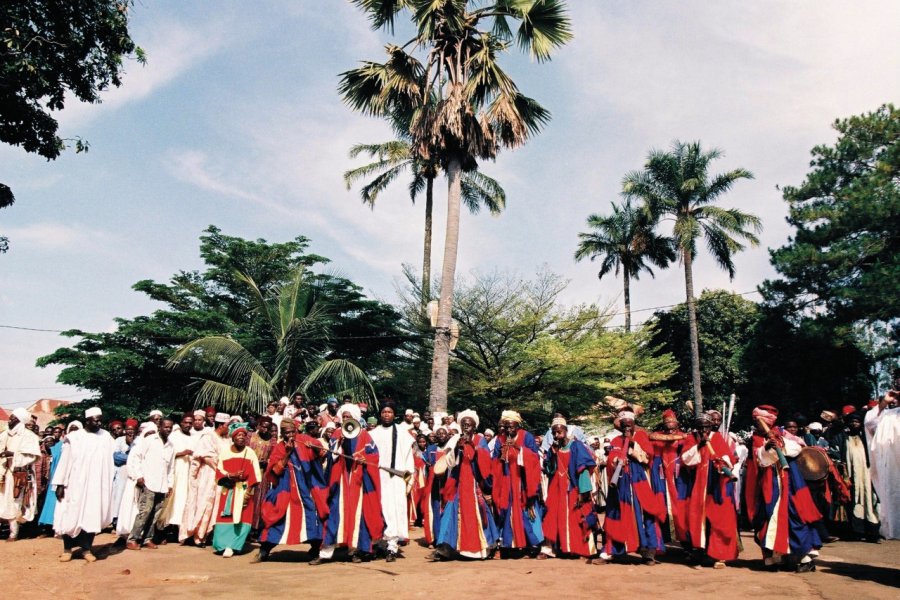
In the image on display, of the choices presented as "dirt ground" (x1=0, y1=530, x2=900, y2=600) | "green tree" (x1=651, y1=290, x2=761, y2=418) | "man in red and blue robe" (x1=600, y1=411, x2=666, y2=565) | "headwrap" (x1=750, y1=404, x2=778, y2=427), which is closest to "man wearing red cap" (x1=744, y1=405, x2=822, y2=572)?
"headwrap" (x1=750, y1=404, x2=778, y2=427)

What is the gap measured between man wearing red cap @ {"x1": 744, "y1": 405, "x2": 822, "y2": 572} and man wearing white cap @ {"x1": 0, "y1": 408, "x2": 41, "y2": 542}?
10.1 m

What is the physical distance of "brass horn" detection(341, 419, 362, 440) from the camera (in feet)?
29.8

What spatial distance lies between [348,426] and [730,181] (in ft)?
84.7

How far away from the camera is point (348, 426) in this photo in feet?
29.9

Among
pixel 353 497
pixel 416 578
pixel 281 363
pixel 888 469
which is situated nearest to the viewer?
pixel 888 469

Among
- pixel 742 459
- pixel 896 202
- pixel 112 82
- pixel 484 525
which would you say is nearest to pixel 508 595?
pixel 484 525

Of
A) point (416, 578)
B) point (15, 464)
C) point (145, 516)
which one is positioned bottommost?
point (416, 578)

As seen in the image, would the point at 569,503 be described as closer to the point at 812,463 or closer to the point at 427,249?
the point at 812,463

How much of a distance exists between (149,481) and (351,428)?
3.35 m

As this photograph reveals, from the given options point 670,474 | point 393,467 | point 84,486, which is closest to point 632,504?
point 670,474

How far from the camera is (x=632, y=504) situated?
865cm

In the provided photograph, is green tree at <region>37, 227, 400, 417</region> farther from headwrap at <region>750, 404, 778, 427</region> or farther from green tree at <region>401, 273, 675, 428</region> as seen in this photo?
headwrap at <region>750, 404, 778, 427</region>

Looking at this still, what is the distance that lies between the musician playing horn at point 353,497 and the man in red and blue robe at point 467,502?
86cm

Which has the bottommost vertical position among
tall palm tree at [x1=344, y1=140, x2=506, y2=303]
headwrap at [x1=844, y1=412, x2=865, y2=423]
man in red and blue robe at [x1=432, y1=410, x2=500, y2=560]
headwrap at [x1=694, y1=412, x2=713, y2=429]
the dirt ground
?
the dirt ground
